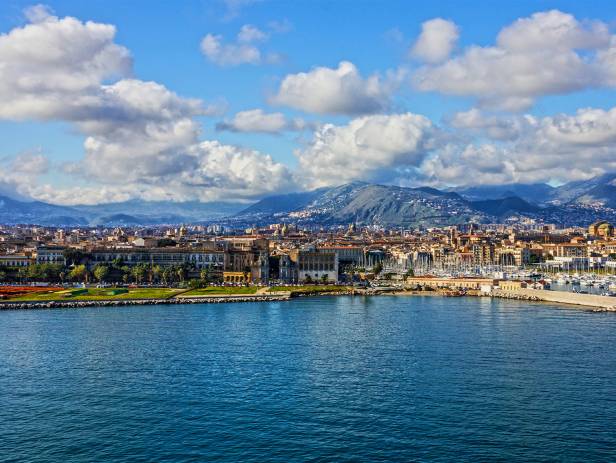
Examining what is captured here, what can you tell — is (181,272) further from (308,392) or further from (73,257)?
(308,392)

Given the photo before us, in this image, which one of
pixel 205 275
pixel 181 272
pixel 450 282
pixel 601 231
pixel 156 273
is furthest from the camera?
pixel 601 231

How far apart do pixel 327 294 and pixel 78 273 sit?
22515 mm

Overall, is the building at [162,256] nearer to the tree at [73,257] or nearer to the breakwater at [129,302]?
the tree at [73,257]

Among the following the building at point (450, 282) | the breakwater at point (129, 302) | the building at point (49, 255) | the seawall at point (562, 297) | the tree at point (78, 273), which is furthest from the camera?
the building at point (49, 255)

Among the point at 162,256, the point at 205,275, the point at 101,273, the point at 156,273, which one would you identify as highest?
the point at 162,256

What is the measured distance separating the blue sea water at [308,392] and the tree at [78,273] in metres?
28.5

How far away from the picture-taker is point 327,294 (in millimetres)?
62281

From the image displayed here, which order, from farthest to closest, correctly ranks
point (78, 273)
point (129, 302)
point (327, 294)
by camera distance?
1. point (78, 273)
2. point (327, 294)
3. point (129, 302)

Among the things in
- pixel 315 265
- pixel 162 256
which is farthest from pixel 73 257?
pixel 315 265

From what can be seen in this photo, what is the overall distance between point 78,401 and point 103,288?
135 feet

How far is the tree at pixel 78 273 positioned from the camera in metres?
67.3

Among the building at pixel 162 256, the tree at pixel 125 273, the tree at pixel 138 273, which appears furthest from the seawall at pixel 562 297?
the tree at pixel 125 273

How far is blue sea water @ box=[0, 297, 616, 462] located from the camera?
18.0 metres

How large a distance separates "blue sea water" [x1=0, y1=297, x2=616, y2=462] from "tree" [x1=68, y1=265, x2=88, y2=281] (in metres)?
28.5
